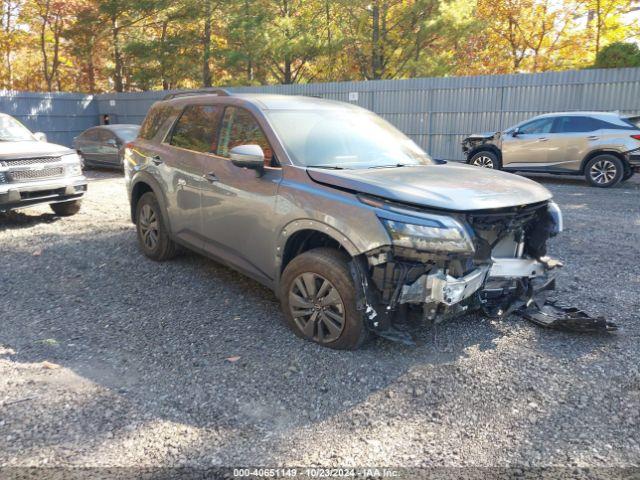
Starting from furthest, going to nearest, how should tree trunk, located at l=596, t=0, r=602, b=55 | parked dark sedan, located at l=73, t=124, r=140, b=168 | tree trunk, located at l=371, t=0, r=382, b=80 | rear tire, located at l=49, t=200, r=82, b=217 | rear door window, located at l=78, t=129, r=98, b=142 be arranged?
tree trunk, located at l=596, t=0, r=602, b=55 → tree trunk, located at l=371, t=0, r=382, b=80 → rear door window, located at l=78, t=129, r=98, b=142 → parked dark sedan, located at l=73, t=124, r=140, b=168 → rear tire, located at l=49, t=200, r=82, b=217

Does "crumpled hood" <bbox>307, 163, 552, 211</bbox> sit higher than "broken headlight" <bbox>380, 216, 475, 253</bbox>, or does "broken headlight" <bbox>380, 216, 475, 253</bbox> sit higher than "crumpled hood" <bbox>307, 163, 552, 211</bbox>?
"crumpled hood" <bbox>307, 163, 552, 211</bbox>

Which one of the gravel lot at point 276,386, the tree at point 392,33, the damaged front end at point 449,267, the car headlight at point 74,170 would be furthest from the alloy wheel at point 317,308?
the tree at point 392,33

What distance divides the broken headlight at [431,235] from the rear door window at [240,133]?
51.6 inches

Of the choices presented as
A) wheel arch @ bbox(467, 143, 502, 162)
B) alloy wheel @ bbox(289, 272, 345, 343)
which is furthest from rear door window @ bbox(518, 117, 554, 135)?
alloy wheel @ bbox(289, 272, 345, 343)

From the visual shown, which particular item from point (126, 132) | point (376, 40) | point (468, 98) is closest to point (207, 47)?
point (376, 40)

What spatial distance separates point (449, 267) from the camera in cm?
324

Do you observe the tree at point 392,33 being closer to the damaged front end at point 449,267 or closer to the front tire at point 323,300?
the damaged front end at point 449,267

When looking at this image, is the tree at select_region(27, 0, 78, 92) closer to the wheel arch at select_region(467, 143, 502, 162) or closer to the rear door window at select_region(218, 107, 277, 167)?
the wheel arch at select_region(467, 143, 502, 162)

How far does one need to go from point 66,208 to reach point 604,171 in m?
11.0

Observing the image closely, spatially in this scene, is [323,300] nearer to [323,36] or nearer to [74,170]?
[74,170]

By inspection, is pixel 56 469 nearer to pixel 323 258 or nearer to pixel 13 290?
pixel 323 258

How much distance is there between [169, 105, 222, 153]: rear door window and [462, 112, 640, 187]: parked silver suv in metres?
9.54

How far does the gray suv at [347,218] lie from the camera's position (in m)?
3.24

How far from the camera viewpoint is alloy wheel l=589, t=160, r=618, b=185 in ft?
37.0
